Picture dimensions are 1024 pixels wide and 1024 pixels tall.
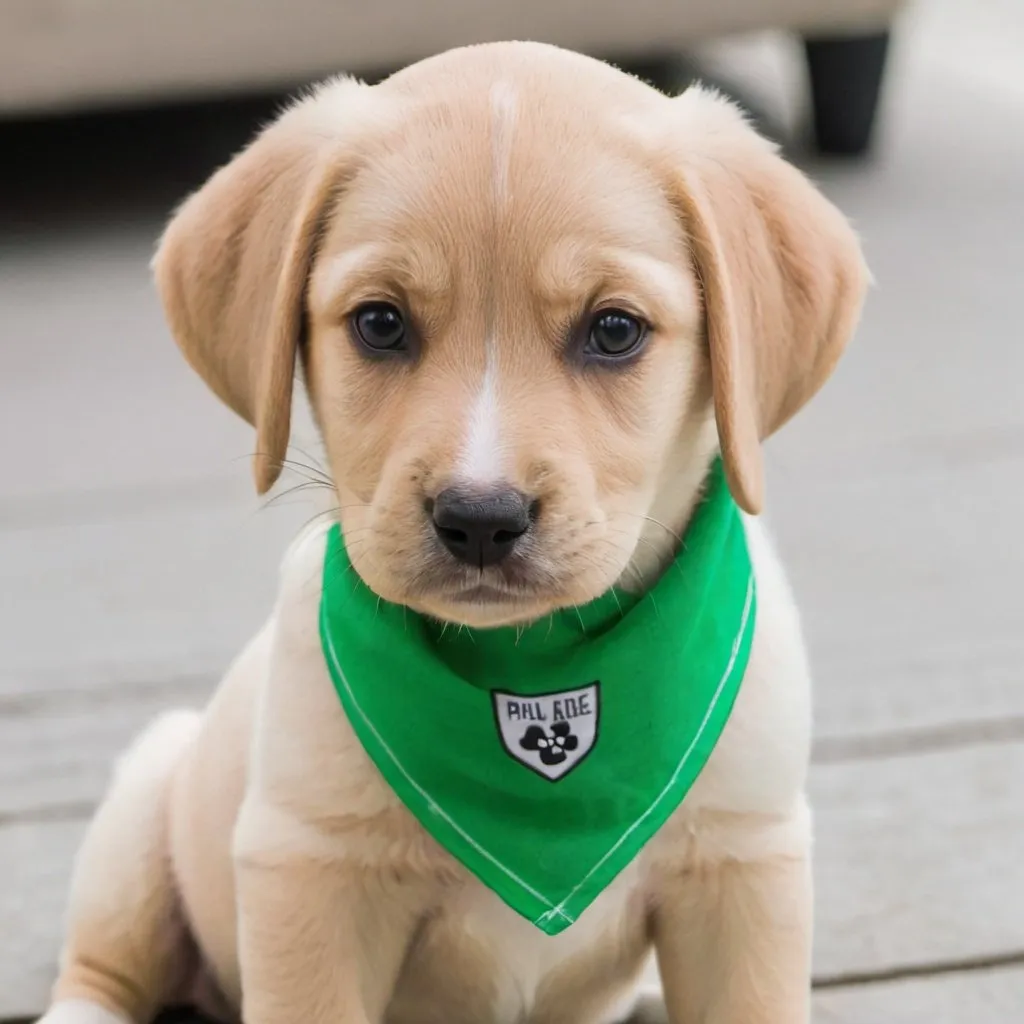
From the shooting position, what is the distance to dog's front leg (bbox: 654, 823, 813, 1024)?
169 cm

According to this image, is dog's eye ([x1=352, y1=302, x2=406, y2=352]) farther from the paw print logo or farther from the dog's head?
the paw print logo

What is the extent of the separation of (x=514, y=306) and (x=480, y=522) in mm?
228

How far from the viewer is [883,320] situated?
488 cm

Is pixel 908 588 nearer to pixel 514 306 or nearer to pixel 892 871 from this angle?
pixel 892 871

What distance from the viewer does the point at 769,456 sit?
383 cm

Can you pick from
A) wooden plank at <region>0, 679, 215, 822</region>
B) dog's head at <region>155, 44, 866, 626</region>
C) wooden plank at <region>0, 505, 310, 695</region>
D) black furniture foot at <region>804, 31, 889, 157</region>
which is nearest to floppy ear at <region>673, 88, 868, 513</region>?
dog's head at <region>155, 44, 866, 626</region>

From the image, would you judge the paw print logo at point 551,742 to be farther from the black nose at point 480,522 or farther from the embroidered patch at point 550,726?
the black nose at point 480,522

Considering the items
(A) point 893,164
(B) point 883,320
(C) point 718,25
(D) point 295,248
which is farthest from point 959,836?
(A) point 893,164

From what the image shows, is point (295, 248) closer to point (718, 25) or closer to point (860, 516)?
point (860, 516)

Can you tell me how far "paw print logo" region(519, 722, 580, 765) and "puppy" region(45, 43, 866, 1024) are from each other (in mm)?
87

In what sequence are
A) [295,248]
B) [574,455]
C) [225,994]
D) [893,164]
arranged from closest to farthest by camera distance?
[574,455] → [295,248] → [225,994] → [893,164]

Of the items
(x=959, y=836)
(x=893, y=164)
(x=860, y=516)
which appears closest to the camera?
(x=959, y=836)

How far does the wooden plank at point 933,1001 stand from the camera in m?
2.03

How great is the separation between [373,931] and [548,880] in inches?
7.7
